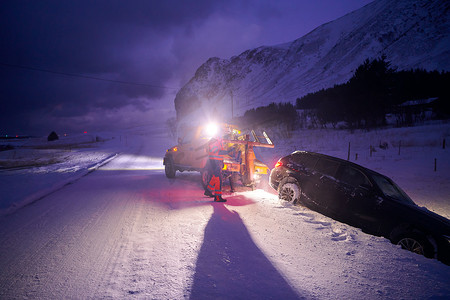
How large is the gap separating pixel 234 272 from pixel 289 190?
3.62 metres

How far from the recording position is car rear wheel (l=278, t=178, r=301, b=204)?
224 inches

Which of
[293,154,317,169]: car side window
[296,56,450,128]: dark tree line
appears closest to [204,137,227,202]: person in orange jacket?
[293,154,317,169]: car side window

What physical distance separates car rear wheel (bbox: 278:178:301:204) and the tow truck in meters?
1.08

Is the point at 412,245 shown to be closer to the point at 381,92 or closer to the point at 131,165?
the point at 131,165

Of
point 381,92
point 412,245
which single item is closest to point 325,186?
point 412,245

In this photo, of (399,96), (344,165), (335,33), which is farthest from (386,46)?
(344,165)

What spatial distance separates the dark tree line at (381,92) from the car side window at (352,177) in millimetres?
29258

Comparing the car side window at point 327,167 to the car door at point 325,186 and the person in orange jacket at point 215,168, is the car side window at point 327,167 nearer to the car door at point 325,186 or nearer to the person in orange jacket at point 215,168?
the car door at point 325,186

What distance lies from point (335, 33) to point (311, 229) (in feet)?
628

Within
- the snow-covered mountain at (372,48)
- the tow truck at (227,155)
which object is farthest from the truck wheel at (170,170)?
the snow-covered mountain at (372,48)

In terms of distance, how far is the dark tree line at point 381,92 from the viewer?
91.6ft

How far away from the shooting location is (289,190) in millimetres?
5914

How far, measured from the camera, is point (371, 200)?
437 centimetres

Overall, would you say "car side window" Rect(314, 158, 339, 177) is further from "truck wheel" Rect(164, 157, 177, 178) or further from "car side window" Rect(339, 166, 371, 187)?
"truck wheel" Rect(164, 157, 177, 178)
